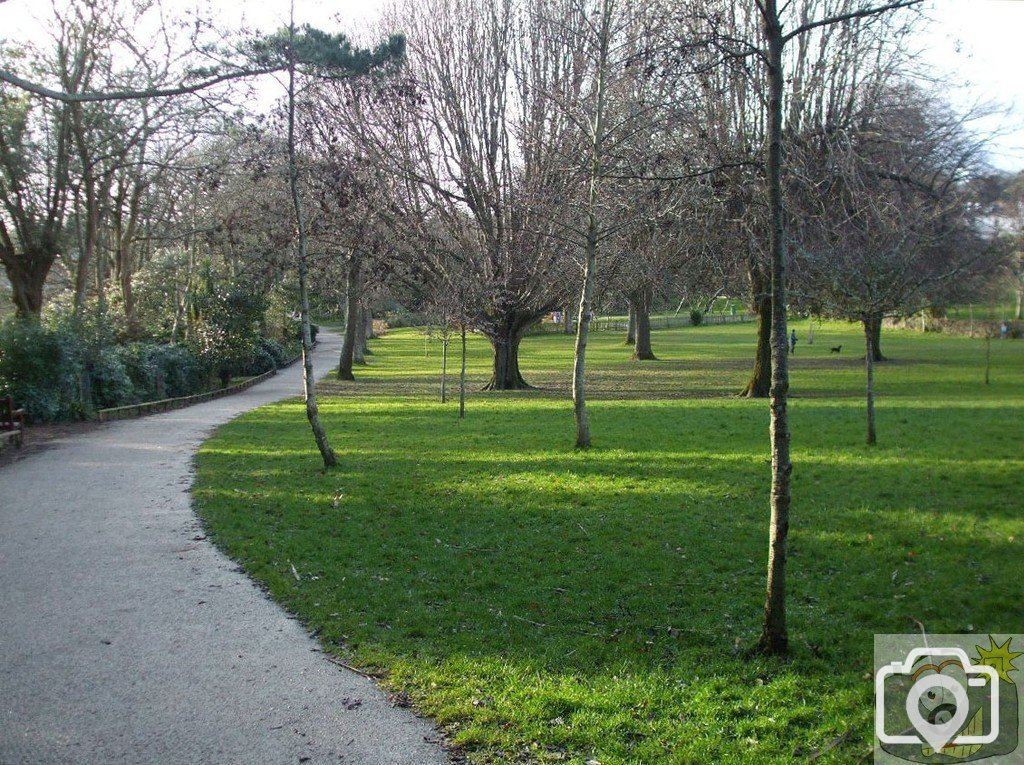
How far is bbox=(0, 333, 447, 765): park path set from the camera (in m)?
4.36

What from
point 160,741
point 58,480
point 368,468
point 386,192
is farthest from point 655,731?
point 386,192

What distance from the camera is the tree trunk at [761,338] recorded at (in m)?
20.7

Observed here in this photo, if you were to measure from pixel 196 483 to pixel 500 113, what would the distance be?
1726cm

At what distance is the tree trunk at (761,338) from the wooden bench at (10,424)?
53.0 ft

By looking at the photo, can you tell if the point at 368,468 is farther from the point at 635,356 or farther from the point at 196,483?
the point at 635,356

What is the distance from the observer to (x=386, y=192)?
21.3 meters

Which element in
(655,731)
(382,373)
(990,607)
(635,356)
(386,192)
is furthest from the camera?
(635,356)

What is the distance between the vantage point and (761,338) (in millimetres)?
22703

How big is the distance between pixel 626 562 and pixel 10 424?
13489 millimetres

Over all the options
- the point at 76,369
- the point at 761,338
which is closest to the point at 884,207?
the point at 761,338

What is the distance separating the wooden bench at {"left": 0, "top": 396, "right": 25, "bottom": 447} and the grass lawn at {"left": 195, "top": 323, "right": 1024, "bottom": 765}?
151 inches

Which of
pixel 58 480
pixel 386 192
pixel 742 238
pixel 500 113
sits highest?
pixel 500 113

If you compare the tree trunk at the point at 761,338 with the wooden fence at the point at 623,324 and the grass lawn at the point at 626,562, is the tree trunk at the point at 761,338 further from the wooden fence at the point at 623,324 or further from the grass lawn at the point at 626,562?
the wooden fence at the point at 623,324

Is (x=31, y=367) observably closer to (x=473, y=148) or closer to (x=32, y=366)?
(x=32, y=366)
